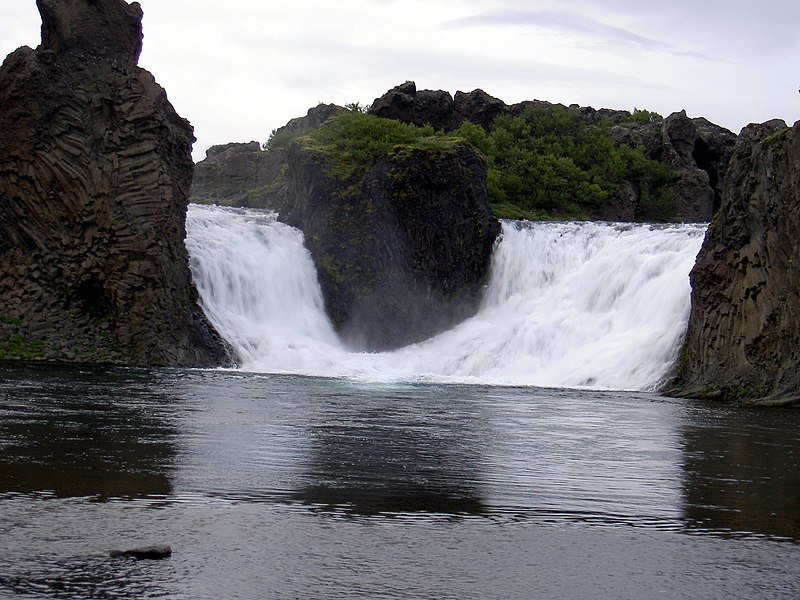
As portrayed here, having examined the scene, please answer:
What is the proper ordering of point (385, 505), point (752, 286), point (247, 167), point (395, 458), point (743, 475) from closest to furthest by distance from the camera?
point (385, 505)
point (743, 475)
point (395, 458)
point (752, 286)
point (247, 167)

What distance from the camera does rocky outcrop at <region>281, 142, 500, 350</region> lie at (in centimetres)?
5025

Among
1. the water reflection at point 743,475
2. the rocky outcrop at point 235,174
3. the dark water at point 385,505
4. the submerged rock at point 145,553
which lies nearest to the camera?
the dark water at point 385,505

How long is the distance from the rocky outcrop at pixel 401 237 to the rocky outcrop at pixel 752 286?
17.8 meters

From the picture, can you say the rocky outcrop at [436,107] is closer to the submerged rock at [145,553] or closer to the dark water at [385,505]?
the dark water at [385,505]

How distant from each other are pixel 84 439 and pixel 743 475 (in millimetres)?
9122

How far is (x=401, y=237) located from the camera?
51.5 meters

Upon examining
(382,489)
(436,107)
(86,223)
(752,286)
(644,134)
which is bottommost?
(382,489)

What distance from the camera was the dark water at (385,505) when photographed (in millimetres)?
8172

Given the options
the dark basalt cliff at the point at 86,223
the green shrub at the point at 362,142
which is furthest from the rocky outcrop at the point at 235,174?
the dark basalt cliff at the point at 86,223

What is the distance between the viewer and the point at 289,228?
5081 centimetres

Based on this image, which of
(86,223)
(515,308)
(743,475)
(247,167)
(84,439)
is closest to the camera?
(743,475)

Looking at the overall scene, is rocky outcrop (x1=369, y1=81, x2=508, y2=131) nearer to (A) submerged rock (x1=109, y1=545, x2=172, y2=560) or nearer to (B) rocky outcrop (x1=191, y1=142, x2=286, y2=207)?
(B) rocky outcrop (x1=191, y1=142, x2=286, y2=207)

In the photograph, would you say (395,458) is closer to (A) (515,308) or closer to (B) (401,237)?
(A) (515,308)

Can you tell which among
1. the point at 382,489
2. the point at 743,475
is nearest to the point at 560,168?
the point at 743,475
